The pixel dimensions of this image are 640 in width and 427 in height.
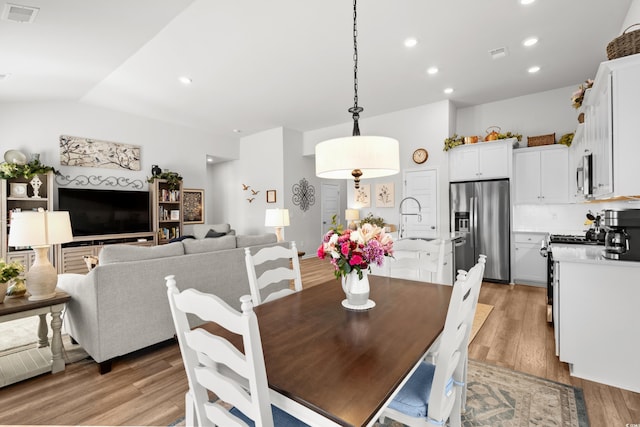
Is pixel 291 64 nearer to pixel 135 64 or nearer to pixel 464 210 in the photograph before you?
pixel 135 64

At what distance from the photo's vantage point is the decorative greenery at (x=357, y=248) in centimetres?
147

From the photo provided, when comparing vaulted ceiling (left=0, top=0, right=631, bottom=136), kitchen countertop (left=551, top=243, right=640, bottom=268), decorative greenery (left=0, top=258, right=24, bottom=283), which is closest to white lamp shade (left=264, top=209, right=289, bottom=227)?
vaulted ceiling (left=0, top=0, right=631, bottom=136)

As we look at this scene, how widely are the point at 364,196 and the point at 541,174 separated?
3137 millimetres

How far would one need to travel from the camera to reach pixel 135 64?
4172 mm

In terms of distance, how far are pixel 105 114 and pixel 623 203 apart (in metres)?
8.08

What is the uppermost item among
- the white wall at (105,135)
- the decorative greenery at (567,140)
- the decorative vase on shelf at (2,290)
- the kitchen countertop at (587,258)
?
the white wall at (105,135)

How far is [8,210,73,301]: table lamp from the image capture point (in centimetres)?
227

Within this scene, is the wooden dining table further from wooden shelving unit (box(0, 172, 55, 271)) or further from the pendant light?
wooden shelving unit (box(0, 172, 55, 271))

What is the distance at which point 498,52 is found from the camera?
3814mm

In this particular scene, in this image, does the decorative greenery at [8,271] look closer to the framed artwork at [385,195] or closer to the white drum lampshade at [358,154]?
the white drum lampshade at [358,154]

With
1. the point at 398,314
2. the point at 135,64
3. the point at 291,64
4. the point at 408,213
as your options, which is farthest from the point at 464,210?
the point at 135,64

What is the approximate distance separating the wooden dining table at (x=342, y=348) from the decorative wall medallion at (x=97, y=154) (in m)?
5.85

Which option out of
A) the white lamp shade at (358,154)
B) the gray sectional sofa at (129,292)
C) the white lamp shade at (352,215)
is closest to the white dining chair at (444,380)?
the white lamp shade at (358,154)

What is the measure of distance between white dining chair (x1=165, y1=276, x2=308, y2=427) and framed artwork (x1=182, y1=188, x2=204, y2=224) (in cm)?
651
